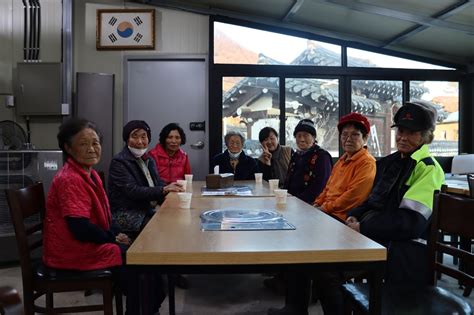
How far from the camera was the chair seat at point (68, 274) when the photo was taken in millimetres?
1695

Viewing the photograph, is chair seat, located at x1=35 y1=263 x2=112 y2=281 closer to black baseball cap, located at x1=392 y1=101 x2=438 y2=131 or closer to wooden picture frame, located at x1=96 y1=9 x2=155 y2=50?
black baseball cap, located at x1=392 y1=101 x2=438 y2=131

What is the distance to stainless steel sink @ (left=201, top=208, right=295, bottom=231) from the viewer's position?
138cm

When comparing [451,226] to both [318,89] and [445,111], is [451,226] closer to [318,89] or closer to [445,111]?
[318,89]

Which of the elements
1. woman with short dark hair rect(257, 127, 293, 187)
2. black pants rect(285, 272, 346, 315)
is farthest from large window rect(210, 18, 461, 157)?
black pants rect(285, 272, 346, 315)

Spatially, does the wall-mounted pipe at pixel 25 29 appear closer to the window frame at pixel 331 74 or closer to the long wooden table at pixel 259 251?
the window frame at pixel 331 74

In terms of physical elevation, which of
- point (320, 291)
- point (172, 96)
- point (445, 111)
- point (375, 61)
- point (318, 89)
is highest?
point (375, 61)

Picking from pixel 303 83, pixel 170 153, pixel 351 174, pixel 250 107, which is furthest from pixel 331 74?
pixel 351 174

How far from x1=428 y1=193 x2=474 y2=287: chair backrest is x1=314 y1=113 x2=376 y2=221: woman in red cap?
2.28 feet

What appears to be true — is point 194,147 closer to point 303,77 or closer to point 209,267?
point 303,77

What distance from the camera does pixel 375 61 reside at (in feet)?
16.1

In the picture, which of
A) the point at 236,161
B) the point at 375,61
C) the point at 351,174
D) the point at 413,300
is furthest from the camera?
the point at 375,61

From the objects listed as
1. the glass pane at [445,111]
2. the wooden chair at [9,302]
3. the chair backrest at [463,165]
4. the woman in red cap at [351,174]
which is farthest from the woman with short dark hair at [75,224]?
the glass pane at [445,111]

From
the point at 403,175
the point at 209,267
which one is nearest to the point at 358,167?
the point at 403,175

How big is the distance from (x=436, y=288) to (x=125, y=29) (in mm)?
4222
